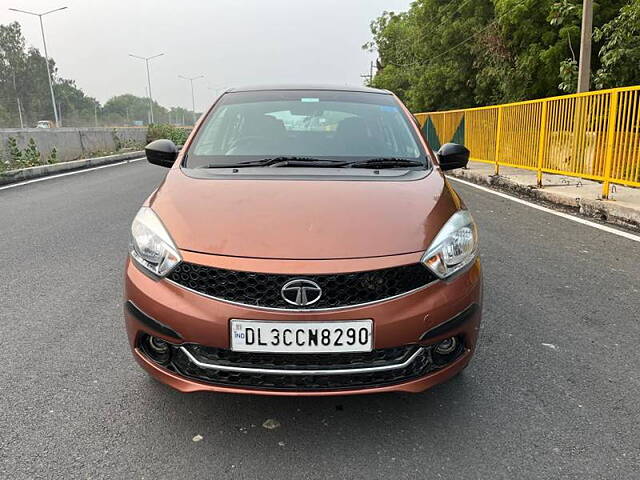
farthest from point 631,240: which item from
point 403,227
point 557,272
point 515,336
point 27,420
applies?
point 27,420

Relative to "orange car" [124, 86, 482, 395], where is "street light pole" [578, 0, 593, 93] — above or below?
above

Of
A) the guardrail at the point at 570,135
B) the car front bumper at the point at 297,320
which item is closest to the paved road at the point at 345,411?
the car front bumper at the point at 297,320

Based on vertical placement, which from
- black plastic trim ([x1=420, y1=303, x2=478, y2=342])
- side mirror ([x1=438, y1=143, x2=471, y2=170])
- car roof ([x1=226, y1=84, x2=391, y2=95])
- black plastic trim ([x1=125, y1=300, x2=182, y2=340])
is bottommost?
black plastic trim ([x1=420, y1=303, x2=478, y2=342])

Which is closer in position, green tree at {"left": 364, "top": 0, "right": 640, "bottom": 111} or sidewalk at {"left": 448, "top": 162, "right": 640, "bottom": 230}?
sidewalk at {"left": 448, "top": 162, "right": 640, "bottom": 230}

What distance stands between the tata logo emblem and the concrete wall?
1170 centimetres

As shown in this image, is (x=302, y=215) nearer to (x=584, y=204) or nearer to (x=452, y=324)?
(x=452, y=324)

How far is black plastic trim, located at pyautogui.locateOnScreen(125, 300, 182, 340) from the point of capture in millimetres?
2096

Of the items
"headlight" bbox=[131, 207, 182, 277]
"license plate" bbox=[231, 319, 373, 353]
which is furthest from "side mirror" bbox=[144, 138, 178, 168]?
"license plate" bbox=[231, 319, 373, 353]

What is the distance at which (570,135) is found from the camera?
28.1ft

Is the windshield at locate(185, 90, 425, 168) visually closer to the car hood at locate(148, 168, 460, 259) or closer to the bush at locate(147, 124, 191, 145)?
the car hood at locate(148, 168, 460, 259)

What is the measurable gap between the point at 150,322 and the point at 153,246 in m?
0.32

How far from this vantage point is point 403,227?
2246mm

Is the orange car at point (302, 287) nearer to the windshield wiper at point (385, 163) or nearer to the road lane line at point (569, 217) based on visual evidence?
the windshield wiper at point (385, 163)

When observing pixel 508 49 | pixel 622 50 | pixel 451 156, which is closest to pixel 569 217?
pixel 451 156
